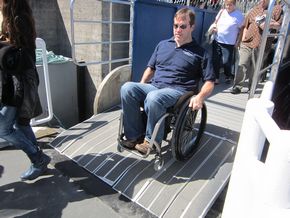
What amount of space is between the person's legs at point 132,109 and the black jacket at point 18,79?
2.31ft

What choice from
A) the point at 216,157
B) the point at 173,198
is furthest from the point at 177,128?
the point at 216,157

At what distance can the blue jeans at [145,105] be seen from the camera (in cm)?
232

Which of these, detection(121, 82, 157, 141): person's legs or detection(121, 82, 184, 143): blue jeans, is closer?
detection(121, 82, 184, 143): blue jeans

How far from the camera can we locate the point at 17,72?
2113 mm

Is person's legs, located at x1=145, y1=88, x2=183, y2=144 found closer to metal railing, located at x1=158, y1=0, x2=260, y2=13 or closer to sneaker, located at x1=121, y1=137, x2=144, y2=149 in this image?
sneaker, located at x1=121, y1=137, x2=144, y2=149

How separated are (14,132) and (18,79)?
442mm

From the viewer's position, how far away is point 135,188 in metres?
2.40

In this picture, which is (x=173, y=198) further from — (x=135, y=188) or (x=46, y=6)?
(x=46, y=6)

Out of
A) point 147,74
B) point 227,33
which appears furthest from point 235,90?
point 147,74

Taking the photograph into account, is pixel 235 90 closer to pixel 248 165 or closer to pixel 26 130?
pixel 26 130

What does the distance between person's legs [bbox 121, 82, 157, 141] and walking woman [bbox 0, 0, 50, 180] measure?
0.69 m

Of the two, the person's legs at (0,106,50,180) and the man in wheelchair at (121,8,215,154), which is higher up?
the man in wheelchair at (121,8,215,154)

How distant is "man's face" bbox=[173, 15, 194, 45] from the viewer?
252 cm

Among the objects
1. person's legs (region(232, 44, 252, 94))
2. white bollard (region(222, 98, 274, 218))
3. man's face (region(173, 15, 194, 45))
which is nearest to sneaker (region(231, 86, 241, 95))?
person's legs (region(232, 44, 252, 94))
